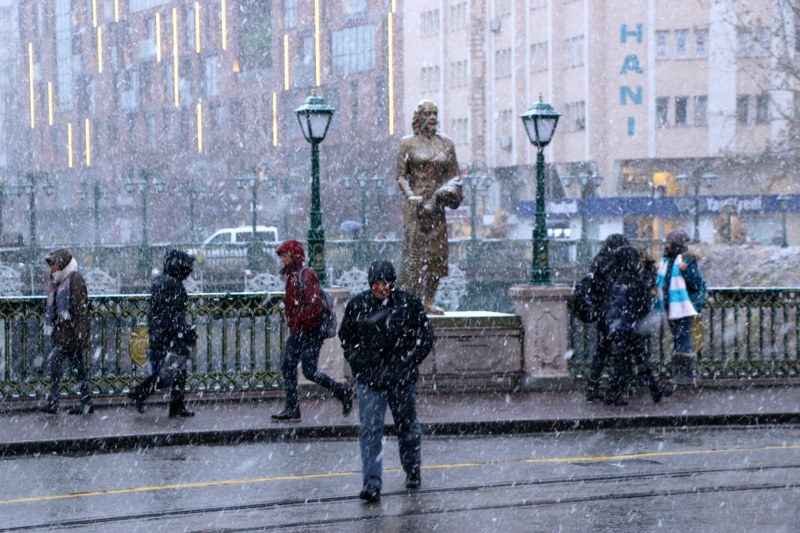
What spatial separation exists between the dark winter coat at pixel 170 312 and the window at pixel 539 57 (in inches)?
2261

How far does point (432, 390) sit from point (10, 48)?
9569 cm

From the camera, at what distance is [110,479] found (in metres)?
10.3

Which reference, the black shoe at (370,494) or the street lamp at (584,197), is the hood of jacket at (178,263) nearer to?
the black shoe at (370,494)

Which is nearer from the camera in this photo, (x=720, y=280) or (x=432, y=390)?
(x=432, y=390)

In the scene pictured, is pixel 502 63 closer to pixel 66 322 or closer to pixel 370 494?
pixel 66 322

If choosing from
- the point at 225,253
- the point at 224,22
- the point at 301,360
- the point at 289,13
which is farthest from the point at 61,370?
the point at 224,22

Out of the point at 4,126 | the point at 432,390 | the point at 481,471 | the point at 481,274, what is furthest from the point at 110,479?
Answer: the point at 4,126

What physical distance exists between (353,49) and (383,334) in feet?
230

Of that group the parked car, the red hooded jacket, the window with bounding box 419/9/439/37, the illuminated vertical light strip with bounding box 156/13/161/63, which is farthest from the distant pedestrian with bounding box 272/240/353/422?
the illuminated vertical light strip with bounding box 156/13/161/63

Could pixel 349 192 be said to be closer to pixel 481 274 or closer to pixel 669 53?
pixel 669 53

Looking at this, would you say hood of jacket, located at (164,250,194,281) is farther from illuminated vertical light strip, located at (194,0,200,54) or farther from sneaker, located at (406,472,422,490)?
illuminated vertical light strip, located at (194,0,200,54)

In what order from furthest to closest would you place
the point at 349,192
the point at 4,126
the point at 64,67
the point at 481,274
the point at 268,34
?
1. the point at 4,126
2. the point at 64,67
3. the point at 268,34
4. the point at 349,192
5. the point at 481,274

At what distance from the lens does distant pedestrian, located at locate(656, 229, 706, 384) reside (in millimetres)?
15586

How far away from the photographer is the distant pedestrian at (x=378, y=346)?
9.16 metres
